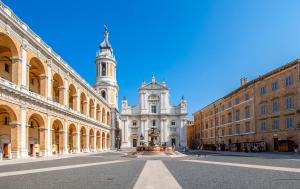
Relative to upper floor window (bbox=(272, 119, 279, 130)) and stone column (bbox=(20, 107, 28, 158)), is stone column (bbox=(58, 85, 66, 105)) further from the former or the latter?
upper floor window (bbox=(272, 119, 279, 130))

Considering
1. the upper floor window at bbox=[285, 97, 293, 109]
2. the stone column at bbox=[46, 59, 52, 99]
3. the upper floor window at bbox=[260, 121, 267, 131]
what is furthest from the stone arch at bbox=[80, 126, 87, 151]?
the upper floor window at bbox=[285, 97, 293, 109]

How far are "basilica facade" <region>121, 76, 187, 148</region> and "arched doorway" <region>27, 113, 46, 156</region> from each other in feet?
164

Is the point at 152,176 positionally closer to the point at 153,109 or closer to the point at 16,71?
the point at 16,71

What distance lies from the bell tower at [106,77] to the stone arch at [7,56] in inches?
2052

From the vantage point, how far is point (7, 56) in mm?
33906

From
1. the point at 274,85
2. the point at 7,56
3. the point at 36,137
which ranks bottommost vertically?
the point at 36,137

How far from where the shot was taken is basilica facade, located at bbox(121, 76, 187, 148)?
90.2 meters

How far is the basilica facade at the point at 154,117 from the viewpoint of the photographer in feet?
296

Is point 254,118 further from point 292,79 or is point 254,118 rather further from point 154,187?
point 154,187

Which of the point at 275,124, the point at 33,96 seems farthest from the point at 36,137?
the point at 275,124

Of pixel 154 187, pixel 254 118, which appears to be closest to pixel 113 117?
pixel 254 118

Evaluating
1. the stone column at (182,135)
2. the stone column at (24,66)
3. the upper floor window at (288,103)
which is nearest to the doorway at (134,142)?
the stone column at (182,135)

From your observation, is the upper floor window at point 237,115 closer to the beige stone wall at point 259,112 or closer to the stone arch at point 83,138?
the beige stone wall at point 259,112

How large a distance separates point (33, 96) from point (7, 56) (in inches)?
229
